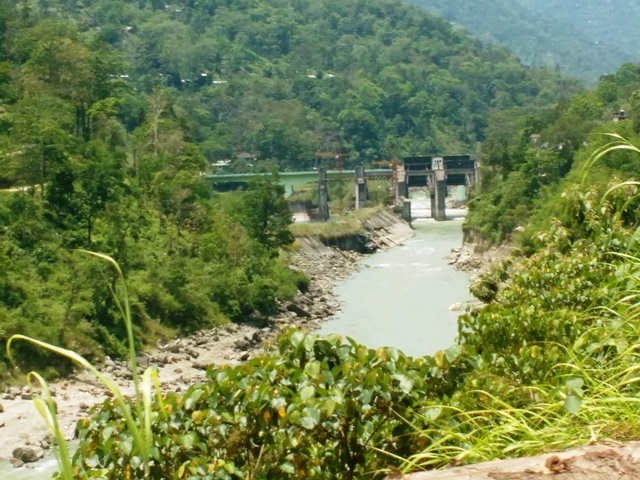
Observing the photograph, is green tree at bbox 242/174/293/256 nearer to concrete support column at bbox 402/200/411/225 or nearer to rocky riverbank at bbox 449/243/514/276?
rocky riverbank at bbox 449/243/514/276

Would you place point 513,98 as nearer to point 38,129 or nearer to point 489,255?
point 489,255

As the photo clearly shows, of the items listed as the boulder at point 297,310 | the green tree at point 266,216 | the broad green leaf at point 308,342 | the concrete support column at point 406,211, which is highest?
the broad green leaf at point 308,342

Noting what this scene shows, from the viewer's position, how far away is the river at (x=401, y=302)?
84.0 ft

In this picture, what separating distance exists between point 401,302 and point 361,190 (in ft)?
120

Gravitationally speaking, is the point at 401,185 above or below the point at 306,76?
below

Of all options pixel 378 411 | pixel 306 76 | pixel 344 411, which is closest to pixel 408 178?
pixel 306 76

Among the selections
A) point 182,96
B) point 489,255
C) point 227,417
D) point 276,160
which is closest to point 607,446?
point 227,417

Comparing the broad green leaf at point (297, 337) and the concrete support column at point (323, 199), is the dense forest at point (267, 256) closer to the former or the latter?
the broad green leaf at point (297, 337)

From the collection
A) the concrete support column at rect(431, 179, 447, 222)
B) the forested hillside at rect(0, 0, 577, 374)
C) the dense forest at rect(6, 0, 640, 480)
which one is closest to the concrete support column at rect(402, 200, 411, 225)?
the concrete support column at rect(431, 179, 447, 222)

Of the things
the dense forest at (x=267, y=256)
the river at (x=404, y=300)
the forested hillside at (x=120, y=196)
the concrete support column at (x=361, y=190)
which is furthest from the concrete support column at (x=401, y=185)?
the river at (x=404, y=300)

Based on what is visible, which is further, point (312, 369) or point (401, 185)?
point (401, 185)

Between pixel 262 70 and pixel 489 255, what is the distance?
66305mm

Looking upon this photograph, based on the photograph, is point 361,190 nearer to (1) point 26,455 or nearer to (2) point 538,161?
(2) point 538,161

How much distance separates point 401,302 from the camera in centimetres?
3378
